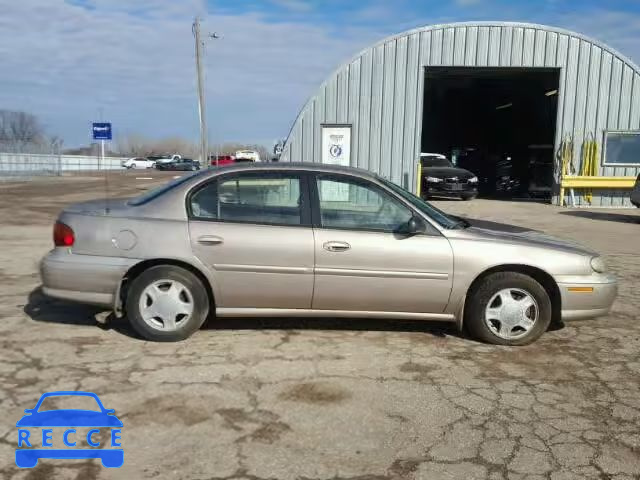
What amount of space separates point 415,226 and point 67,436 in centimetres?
283

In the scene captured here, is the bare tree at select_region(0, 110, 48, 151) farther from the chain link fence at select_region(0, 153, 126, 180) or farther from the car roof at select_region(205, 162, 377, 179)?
the car roof at select_region(205, 162, 377, 179)

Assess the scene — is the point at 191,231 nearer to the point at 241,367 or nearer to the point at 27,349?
the point at 241,367

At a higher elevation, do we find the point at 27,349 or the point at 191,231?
the point at 191,231

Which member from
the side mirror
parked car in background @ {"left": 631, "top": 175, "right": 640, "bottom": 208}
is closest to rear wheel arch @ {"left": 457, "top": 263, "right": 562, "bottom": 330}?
the side mirror

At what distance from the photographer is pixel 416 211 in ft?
14.8

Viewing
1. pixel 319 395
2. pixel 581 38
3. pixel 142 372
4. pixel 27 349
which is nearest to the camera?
pixel 319 395

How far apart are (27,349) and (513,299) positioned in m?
3.93

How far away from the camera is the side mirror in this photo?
14.4 feet

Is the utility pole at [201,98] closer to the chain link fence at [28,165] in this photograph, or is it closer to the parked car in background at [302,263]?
the chain link fence at [28,165]

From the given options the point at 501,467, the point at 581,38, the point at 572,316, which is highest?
the point at 581,38

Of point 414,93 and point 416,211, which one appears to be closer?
point 416,211

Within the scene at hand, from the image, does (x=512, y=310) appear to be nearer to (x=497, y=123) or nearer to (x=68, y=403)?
(x=68, y=403)

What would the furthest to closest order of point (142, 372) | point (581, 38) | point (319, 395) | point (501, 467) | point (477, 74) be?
point (477, 74)
point (581, 38)
point (142, 372)
point (319, 395)
point (501, 467)

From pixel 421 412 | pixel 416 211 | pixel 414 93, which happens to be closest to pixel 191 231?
pixel 416 211
